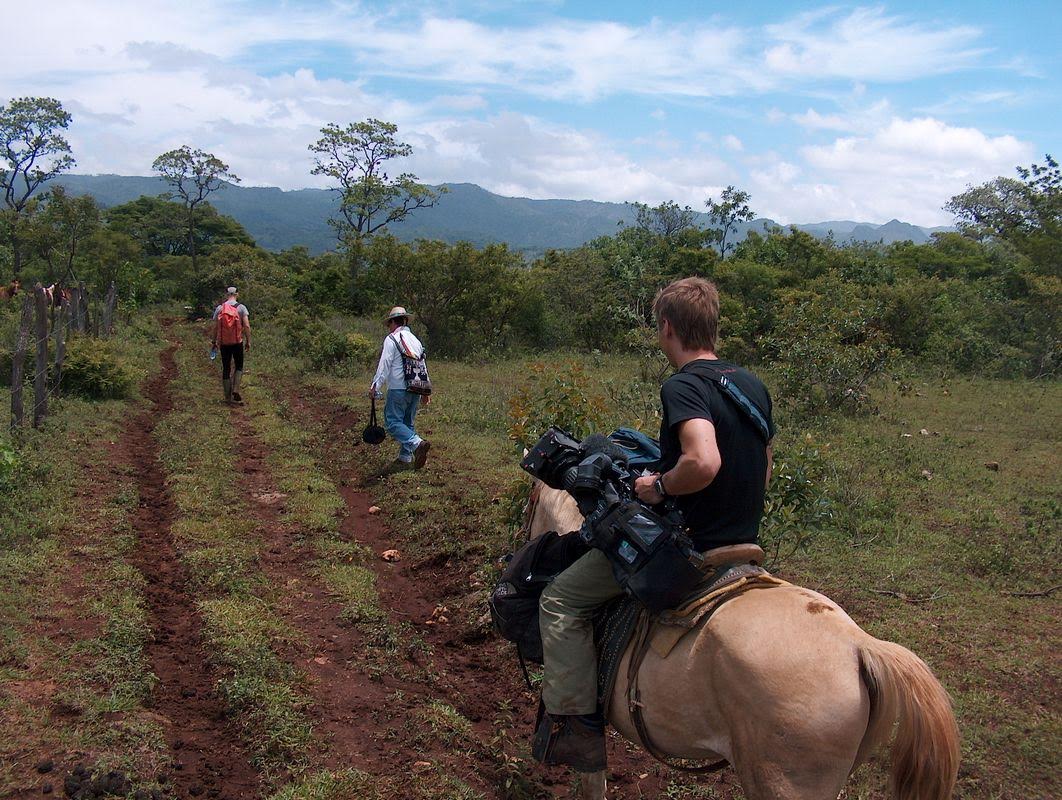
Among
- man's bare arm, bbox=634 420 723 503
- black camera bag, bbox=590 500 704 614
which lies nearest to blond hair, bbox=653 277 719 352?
man's bare arm, bbox=634 420 723 503

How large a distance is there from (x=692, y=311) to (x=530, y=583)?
145cm

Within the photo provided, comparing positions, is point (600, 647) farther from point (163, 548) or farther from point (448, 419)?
point (448, 419)

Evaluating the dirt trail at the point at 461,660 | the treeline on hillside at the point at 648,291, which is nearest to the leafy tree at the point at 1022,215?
the treeline on hillside at the point at 648,291

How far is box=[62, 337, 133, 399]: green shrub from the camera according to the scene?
35.4 ft

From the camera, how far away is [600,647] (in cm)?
335

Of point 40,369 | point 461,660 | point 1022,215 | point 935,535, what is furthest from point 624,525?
point 1022,215

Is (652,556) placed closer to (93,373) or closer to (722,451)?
(722,451)

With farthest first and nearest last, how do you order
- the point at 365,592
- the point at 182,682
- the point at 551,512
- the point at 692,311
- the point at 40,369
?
the point at 40,369 → the point at 365,592 → the point at 182,682 → the point at 551,512 → the point at 692,311

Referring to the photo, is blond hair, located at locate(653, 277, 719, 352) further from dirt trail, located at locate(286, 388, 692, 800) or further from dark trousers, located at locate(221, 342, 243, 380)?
dark trousers, located at locate(221, 342, 243, 380)

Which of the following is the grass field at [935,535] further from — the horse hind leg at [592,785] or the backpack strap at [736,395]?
the backpack strap at [736,395]

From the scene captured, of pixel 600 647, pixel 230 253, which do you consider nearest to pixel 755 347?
pixel 600 647

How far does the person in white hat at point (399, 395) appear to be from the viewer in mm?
8664

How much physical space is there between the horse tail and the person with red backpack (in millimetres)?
10874

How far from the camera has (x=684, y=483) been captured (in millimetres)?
2768
